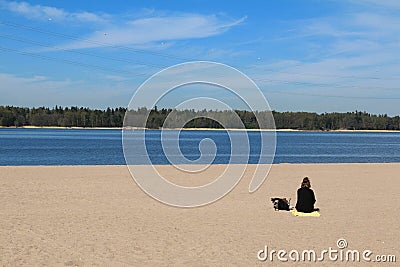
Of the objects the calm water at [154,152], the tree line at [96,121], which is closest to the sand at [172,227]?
the calm water at [154,152]

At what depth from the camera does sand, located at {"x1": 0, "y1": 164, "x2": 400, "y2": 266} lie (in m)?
8.24

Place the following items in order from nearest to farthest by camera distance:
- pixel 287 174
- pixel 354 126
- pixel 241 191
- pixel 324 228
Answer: pixel 324 228 → pixel 241 191 → pixel 287 174 → pixel 354 126

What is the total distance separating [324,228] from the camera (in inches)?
419

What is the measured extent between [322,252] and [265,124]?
621cm

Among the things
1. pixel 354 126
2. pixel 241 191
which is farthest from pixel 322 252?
pixel 354 126

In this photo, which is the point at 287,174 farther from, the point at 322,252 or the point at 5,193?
the point at 322,252

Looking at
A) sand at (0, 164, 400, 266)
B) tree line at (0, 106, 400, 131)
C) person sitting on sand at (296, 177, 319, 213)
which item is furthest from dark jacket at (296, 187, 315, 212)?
tree line at (0, 106, 400, 131)

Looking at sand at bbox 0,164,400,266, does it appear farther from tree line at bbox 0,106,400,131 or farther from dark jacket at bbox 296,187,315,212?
tree line at bbox 0,106,400,131

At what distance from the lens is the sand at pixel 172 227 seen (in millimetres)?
8238

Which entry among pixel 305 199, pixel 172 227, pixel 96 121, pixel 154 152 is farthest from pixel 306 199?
pixel 96 121

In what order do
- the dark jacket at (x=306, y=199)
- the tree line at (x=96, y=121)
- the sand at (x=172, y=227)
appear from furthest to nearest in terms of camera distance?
the tree line at (x=96, y=121), the dark jacket at (x=306, y=199), the sand at (x=172, y=227)

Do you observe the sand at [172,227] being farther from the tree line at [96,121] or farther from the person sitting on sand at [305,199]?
the tree line at [96,121]

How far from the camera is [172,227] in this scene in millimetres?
10719

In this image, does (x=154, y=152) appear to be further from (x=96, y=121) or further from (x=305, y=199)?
(x=96, y=121)
